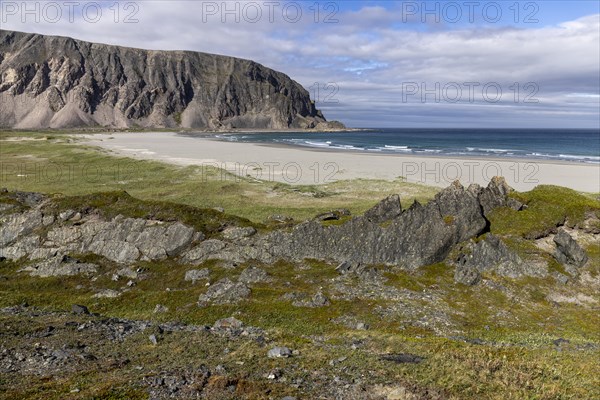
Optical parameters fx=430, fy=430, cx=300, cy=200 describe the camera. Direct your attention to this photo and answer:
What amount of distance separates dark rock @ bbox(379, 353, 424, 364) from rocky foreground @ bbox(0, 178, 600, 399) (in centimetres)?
7

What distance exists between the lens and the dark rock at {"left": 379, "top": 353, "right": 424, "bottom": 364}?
636 inches

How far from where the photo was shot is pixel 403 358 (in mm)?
16453

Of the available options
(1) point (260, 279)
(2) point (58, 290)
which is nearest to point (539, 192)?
(1) point (260, 279)

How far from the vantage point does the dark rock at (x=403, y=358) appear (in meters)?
16.2

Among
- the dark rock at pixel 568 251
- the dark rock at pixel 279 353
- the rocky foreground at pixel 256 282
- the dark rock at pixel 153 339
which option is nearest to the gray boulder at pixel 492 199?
the rocky foreground at pixel 256 282

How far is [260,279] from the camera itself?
27562mm

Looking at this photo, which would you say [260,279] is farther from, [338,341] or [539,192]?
[539,192]

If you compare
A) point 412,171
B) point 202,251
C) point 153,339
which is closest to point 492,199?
point 202,251

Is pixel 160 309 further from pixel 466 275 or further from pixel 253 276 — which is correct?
pixel 466 275

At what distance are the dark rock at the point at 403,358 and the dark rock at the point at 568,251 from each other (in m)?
16.7

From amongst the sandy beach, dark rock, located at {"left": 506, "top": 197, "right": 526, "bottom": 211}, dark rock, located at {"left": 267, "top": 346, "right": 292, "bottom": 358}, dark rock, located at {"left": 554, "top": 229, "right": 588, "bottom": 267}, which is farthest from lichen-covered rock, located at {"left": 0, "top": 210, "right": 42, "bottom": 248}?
the sandy beach

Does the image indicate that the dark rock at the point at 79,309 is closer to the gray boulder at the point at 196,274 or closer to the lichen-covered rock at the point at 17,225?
the gray boulder at the point at 196,274

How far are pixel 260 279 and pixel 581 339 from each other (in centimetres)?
1752

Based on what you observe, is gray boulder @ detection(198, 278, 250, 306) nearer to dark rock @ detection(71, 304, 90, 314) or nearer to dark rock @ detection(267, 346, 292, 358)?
dark rock @ detection(71, 304, 90, 314)
